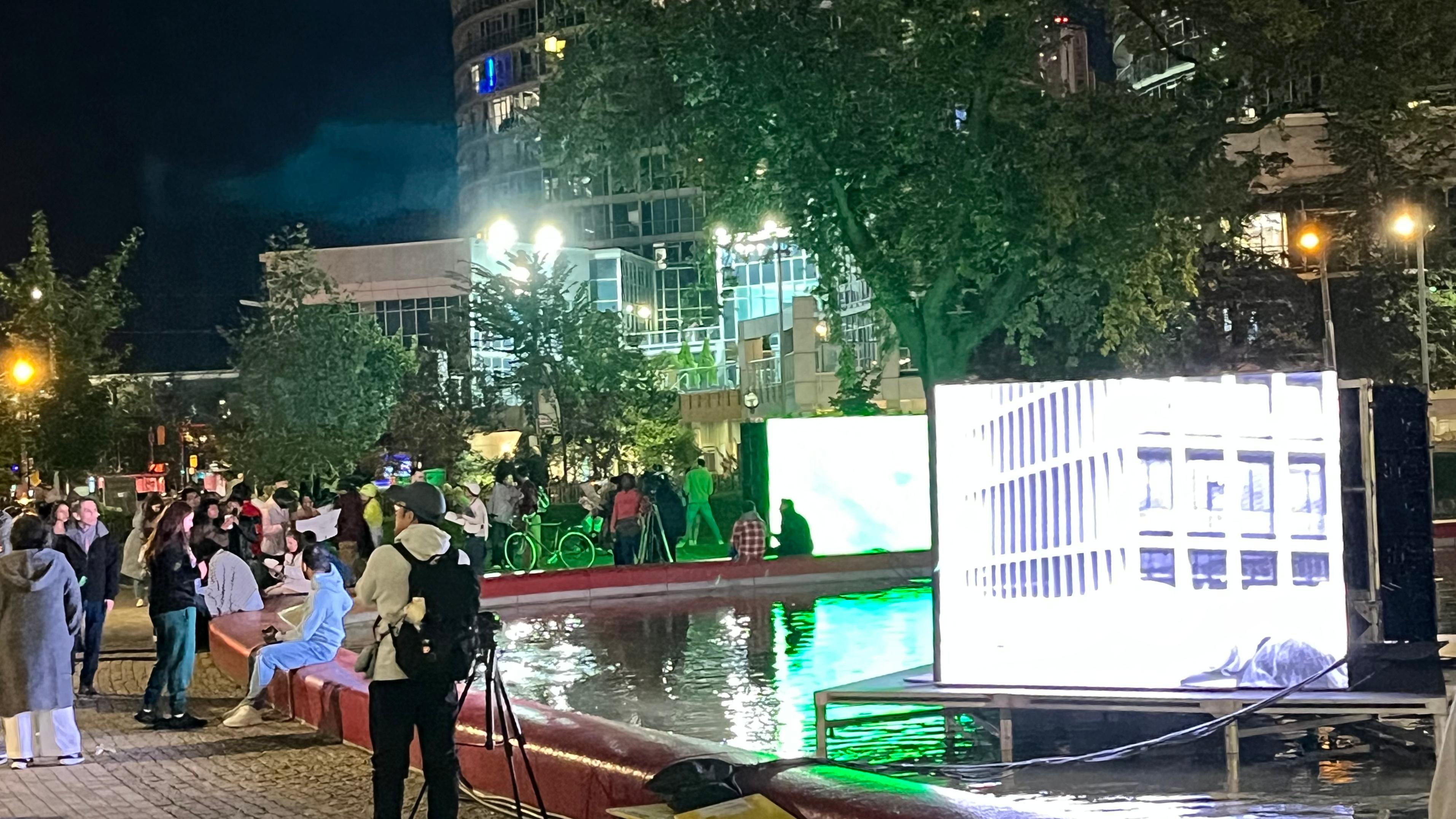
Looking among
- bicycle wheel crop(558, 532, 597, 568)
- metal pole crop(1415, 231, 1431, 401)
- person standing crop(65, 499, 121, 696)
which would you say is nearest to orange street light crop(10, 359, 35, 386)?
bicycle wheel crop(558, 532, 597, 568)

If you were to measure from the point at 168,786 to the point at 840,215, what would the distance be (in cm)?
1497

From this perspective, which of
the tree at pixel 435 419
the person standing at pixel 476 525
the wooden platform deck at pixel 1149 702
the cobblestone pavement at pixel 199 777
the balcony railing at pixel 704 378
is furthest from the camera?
the balcony railing at pixel 704 378

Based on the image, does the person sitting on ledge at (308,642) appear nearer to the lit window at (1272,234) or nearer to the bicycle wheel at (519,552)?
the bicycle wheel at (519,552)

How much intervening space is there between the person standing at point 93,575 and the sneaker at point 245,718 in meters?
2.64

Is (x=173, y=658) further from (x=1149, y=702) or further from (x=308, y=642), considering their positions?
(x=1149, y=702)

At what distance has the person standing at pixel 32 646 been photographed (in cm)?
1102

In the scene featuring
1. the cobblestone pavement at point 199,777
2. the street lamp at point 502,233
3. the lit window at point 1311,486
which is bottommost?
the cobblestone pavement at point 199,777

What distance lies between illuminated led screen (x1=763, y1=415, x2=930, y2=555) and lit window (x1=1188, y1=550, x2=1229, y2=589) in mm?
16734

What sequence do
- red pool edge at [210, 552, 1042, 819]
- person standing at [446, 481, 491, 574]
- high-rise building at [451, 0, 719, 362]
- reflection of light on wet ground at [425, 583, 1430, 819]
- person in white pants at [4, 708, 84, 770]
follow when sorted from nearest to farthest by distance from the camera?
1. red pool edge at [210, 552, 1042, 819]
2. reflection of light on wet ground at [425, 583, 1430, 819]
3. person in white pants at [4, 708, 84, 770]
4. person standing at [446, 481, 491, 574]
5. high-rise building at [451, 0, 719, 362]

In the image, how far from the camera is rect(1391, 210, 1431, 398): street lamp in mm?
35719

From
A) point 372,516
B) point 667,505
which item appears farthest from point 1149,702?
point 372,516

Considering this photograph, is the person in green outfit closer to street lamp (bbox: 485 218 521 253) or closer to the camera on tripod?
street lamp (bbox: 485 218 521 253)

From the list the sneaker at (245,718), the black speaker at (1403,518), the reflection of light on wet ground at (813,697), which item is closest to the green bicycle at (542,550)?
the reflection of light on wet ground at (813,697)

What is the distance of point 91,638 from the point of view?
1556 centimetres
